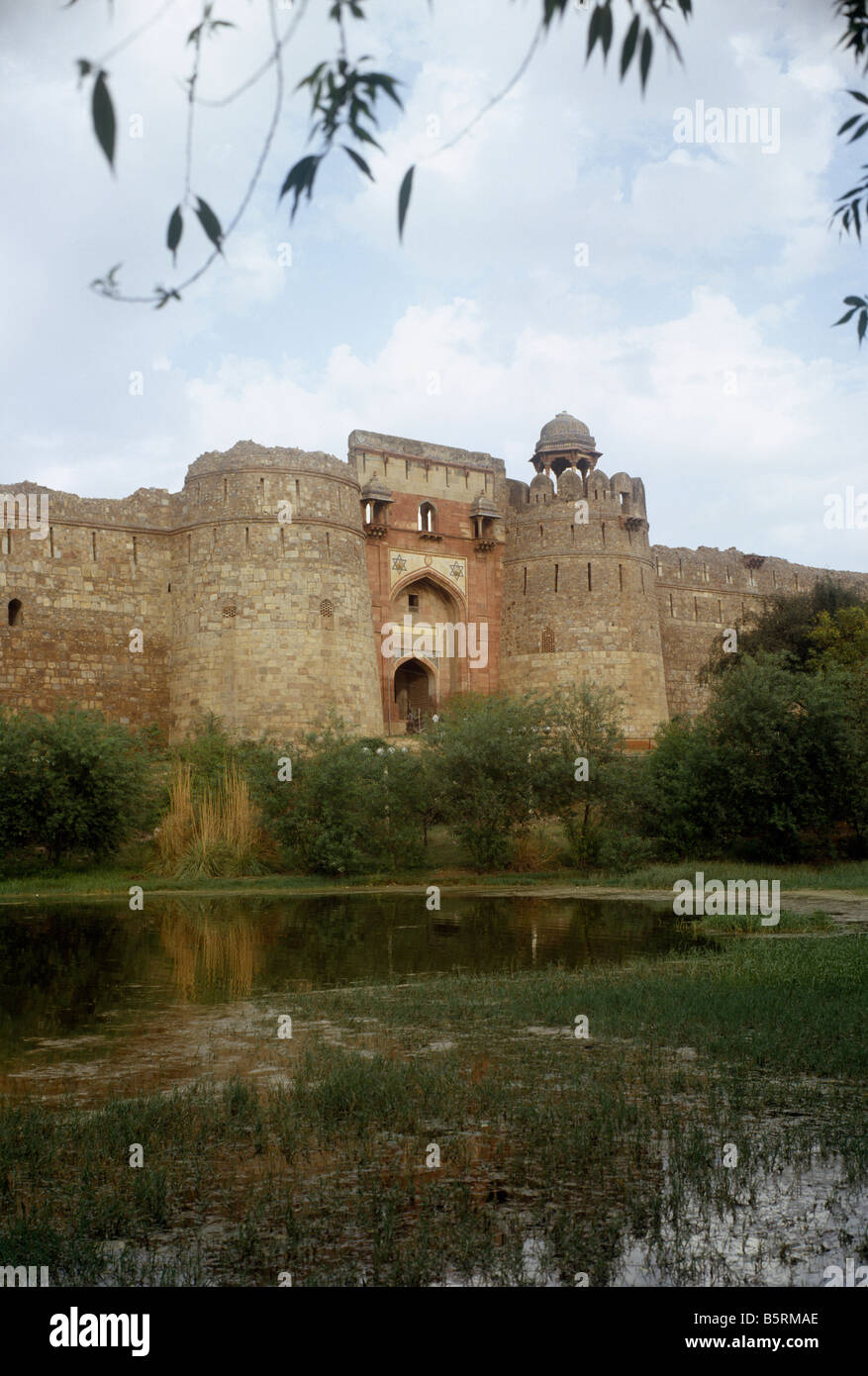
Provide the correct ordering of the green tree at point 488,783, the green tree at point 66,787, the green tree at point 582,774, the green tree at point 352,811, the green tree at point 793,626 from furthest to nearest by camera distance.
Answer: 1. the green tree at point 793,626
2. the green tree at point 582,774
3. the green tree at point 488,783
4. the green tree at point 352,811
5. the green tree at point 66,787

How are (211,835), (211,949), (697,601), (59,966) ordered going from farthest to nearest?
(697,601)
(211,835)
(211,949)
(59,966)

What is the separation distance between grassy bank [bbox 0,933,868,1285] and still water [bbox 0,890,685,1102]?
0.70 m

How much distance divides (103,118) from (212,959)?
8.19m

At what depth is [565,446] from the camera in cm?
3422

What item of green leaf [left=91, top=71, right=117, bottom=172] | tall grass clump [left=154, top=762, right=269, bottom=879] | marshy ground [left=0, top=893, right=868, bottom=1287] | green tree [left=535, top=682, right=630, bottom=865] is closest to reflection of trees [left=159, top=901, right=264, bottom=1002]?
marshy ground [left=0, top=893, right=868, bottom=1287]

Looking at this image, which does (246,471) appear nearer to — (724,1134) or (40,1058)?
(40,1058)

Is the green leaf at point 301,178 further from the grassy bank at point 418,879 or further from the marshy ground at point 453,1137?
the grassy bank at point 418,879

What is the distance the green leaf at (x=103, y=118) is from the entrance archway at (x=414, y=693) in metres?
27.4

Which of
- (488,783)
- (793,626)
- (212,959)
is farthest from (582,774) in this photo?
(793,626)

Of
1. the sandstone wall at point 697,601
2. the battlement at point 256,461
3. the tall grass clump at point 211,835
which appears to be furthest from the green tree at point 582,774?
the sandstone wall at point 697,601

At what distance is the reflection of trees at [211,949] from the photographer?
8.43 metres

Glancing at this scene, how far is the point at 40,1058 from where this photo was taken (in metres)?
6.09

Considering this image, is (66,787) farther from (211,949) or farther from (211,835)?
(211,949)

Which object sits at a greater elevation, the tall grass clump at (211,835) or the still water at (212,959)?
the tall grass clump at (211,835)
